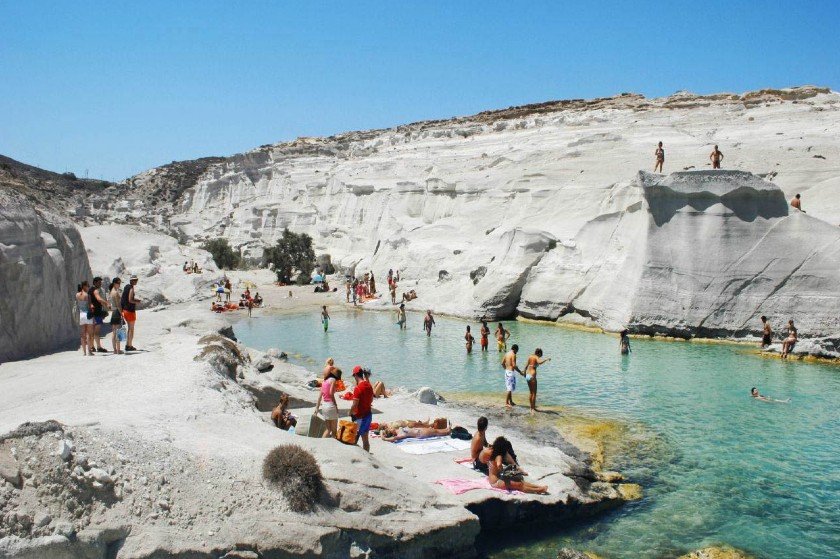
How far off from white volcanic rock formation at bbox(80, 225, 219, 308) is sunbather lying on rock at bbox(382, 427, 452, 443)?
62.1 feet

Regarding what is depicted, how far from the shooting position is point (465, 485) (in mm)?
7883

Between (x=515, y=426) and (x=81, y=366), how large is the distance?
7008mm

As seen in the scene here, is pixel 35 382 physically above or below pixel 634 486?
above

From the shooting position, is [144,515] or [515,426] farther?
[515,426]

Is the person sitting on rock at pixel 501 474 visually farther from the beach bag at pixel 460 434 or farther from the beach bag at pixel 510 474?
the beach bag at pixel 460 434

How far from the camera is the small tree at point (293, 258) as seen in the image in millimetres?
40531

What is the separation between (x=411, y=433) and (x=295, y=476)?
370cm

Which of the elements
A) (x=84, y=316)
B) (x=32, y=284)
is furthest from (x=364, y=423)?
(x=32, y=284)

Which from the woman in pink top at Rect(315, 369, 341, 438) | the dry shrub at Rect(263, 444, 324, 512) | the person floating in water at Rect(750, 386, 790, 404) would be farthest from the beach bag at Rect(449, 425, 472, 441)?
the person floating in water at Rect(750, 386, 790, 404)

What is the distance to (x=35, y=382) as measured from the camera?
8922 mm

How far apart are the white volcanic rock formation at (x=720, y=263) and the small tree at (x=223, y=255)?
31579 mm

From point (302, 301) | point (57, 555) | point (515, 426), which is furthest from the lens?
point (302, 301)

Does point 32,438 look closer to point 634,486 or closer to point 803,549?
point 634,486

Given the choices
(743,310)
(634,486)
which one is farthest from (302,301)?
(634,486)
